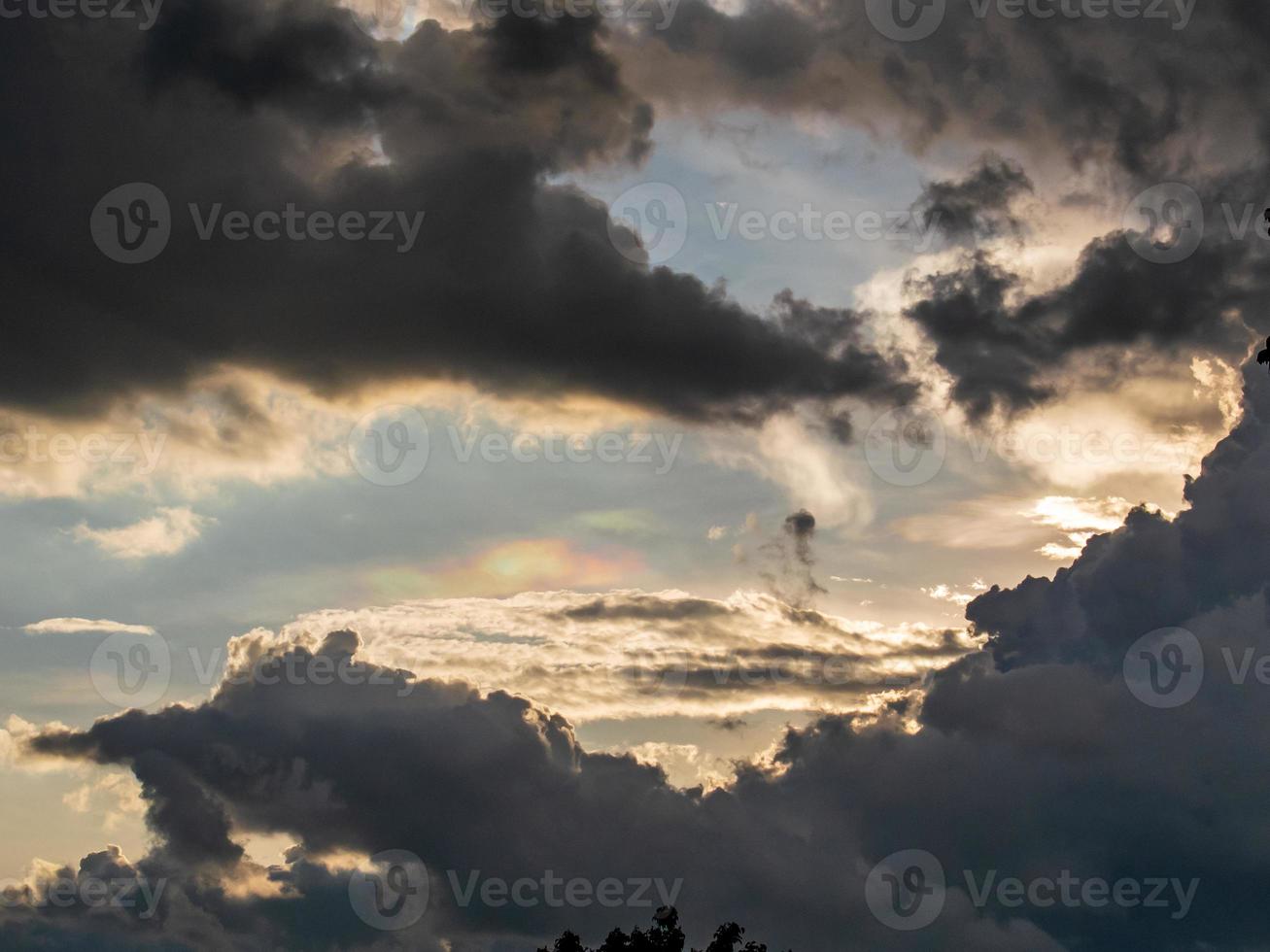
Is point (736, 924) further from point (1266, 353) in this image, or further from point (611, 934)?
point (1266, 353)

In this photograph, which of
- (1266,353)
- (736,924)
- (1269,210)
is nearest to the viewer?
(1269,210)

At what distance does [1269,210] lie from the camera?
3791 cm

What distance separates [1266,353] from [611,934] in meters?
87.7

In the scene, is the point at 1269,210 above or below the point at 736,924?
above

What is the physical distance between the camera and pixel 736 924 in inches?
4350

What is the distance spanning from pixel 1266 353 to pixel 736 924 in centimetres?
8268

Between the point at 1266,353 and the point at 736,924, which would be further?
the point at 736,924

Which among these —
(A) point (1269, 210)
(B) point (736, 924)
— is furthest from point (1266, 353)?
(B) point (736, 924)

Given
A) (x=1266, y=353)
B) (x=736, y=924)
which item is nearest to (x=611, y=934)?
(x=736, y=924)

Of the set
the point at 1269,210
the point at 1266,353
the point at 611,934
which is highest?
the point at 1269,210

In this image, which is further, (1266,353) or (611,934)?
(611,934)

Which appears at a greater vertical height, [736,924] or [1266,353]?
[1266,353]

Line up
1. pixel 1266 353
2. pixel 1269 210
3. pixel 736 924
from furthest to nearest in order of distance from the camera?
pixel 736 924 < pixel 1266 353 < pixel 1269 210

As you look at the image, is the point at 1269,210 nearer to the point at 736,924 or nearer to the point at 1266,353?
the point at 1266,353
